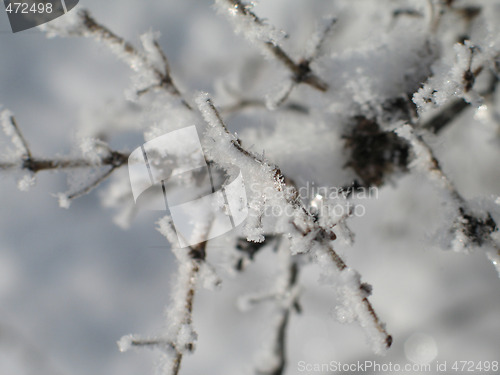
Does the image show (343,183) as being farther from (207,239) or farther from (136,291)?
(136,291)

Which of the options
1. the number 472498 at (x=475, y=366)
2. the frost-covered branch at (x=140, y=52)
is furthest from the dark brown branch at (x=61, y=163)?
the number 472498 at (x=475, y=366)

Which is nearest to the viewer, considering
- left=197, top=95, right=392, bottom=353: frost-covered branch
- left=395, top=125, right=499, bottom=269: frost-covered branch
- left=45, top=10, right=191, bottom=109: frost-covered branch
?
left=197, top=95, right=392, bottom=353: frost-covered branch

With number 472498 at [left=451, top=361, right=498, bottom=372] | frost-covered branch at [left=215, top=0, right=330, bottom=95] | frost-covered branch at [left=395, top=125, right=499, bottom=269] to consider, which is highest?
frost-covered branch at [left=215, top=0, right=330, bottom=95]

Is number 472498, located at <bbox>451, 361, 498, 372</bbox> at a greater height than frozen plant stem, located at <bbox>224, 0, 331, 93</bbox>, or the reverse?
frozen plant stem, located at <bbox>224, 0, 331, 93</bbox>


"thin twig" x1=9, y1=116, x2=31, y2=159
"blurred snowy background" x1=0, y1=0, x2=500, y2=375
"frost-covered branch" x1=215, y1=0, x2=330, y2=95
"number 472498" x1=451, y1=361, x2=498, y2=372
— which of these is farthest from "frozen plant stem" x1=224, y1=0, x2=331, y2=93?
"number 472498" x1=451, y1=361, x2=498, y2=372

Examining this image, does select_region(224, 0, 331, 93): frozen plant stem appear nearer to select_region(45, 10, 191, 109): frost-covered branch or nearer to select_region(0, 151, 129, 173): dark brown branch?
select_region(45, 10, 191, 109): frost-covered branch

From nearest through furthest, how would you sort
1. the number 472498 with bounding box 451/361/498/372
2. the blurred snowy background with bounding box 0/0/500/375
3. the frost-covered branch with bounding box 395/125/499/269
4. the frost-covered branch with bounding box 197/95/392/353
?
the frost-covered branch with bounding box 197/95/392/353 → the frost-covered branch with bounding box 395/125/499/269 → the number 472498 with bounding box 451/361/498/372 → the blurred snowy background with bounding box 0/0/500/375

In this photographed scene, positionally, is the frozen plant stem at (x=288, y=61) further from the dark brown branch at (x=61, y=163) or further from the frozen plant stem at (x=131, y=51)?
the dark brown branch at (x=61, y=163)
